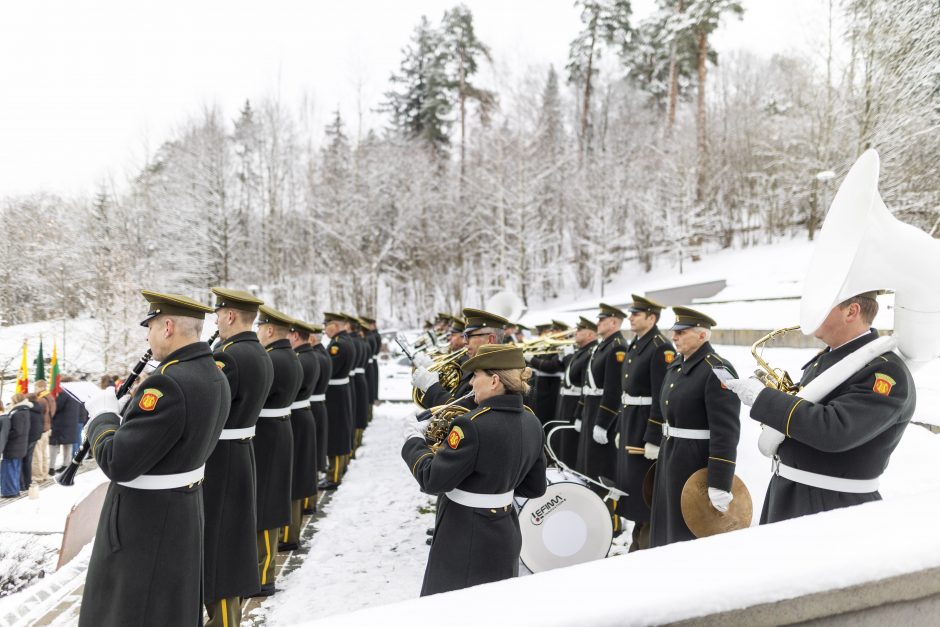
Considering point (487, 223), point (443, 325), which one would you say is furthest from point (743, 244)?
point (443, 325)

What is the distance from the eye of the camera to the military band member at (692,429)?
4148 mm

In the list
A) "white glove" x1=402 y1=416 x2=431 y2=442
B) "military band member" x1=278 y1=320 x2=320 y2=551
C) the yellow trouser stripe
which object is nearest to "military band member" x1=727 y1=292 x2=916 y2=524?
"white glove" x1=402 y1=416 x2=431 y2=442

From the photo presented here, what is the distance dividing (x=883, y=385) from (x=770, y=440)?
0.56 m

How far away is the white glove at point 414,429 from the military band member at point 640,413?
2700 mm

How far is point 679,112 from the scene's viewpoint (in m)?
38.4

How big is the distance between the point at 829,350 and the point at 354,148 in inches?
1373

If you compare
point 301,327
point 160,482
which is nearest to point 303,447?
point 301,327

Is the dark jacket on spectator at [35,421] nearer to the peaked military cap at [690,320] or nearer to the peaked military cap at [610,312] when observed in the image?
the peaked military cap at [610,312]

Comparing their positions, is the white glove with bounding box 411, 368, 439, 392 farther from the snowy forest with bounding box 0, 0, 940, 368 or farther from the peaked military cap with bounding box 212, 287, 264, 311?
the snowy forest with bounding box 0, 0, 940, 368

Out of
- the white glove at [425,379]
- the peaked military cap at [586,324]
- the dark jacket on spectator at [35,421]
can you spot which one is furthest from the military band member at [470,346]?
the dark jacket on spectator at [35,421]

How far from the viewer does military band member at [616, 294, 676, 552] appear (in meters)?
5.56

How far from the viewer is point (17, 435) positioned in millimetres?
9961

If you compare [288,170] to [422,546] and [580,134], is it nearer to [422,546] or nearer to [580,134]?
[580,134]

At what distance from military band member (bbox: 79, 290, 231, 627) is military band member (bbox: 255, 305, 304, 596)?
6.21 feet
